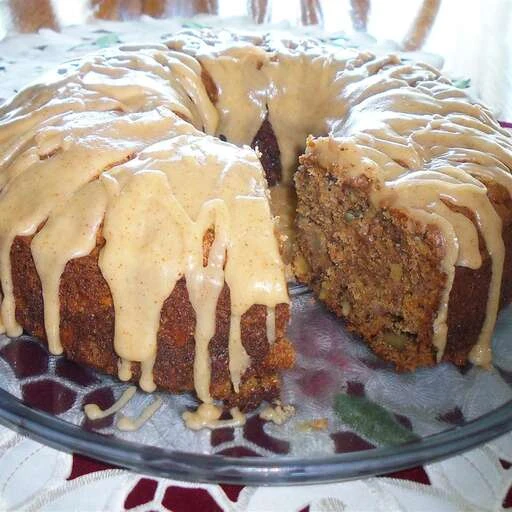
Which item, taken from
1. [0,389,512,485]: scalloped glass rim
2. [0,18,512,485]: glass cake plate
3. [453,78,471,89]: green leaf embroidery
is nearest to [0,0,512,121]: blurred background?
[453,78,471,89]: green leaf embroidery

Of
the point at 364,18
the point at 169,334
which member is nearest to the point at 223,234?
the point at 169,334

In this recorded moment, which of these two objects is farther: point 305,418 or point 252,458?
point 305,418

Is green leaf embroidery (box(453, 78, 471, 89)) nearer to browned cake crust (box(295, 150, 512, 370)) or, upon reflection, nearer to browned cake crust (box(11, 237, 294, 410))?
browned cake crust (box(295, 150, 512, 370))

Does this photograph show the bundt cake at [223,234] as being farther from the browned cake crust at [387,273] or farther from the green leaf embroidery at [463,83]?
the green leaf embroidery at [463,83]

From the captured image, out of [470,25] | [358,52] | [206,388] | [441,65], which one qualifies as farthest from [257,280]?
[470,25]

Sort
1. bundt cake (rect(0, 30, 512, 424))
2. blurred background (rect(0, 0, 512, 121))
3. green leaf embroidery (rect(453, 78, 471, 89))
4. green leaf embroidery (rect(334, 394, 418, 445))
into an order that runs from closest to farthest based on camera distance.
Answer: green leaf embroidery (rect(334, 394, 418, 445)), bundt cake (rect(0, 30, 512, 424)), green leaf embroidery (rect(453, 78, 471, 89)), blurred background (rect(0, 0, 512, 121))

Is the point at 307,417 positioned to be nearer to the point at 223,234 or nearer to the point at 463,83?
the point at 223,234

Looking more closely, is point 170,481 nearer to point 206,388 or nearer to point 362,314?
point 206,388
